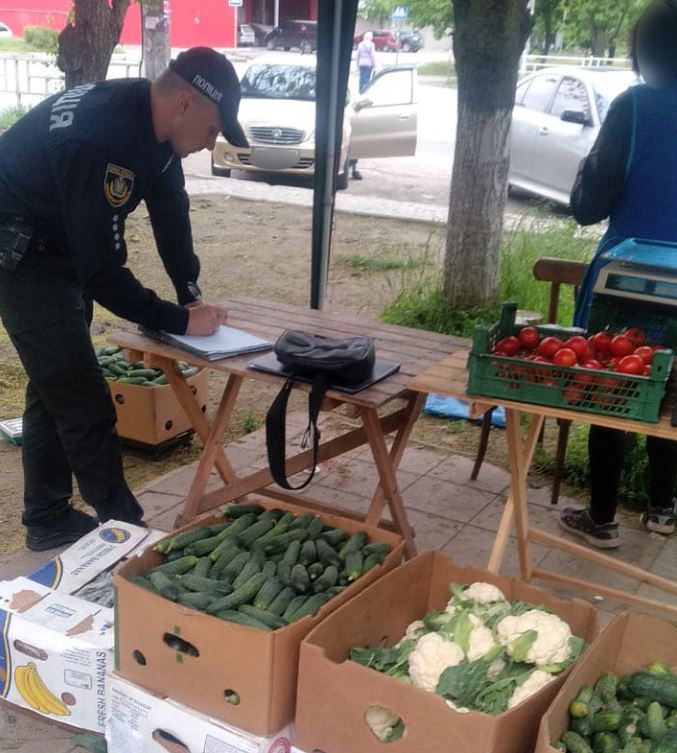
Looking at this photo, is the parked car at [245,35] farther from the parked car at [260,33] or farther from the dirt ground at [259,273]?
the dirt ground at [259,273]

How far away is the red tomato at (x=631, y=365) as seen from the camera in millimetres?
2314

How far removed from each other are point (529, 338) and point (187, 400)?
1478mm

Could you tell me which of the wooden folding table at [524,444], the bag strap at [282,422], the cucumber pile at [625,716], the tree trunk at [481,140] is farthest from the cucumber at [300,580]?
the tree trunk at [481,140]

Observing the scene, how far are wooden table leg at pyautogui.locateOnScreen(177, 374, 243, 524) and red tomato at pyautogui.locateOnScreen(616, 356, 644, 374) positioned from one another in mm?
1517

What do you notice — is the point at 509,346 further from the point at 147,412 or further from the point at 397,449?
the point at 147,412

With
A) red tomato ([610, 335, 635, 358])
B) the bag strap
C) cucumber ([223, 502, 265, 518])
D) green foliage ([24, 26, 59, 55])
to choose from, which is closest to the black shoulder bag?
the bag strap

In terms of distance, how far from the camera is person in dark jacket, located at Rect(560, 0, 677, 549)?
9.53 ft

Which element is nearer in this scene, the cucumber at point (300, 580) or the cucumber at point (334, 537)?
the cucumber at point (300, 580)

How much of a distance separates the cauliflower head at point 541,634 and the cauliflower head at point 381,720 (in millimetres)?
351

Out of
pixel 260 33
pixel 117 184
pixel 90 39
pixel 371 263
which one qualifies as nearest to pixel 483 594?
pixel 117 184

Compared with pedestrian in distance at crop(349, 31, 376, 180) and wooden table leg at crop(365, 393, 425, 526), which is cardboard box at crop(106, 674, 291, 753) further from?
pedestrian in distance at crop(349, 31, 376, 180)

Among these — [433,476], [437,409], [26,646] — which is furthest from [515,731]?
[437,409]

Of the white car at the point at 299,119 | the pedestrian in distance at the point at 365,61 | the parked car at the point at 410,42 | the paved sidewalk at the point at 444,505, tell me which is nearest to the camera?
the paved sidewalk at the point at 444,505

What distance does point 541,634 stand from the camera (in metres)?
2.18
